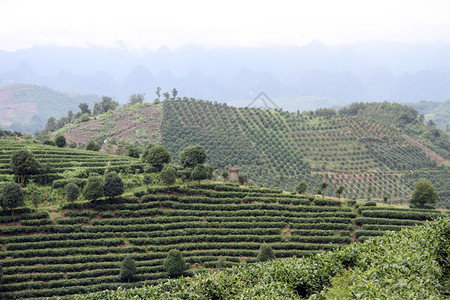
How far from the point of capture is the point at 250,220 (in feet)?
129

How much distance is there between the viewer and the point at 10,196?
33625mm

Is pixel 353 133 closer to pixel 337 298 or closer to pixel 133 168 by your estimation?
pixel 133 168

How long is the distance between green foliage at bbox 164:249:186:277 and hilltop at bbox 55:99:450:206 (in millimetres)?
34962

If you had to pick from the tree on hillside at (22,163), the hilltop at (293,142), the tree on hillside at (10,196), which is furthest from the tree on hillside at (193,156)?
the hilltop at (293,142)

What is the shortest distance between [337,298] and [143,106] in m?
82.0

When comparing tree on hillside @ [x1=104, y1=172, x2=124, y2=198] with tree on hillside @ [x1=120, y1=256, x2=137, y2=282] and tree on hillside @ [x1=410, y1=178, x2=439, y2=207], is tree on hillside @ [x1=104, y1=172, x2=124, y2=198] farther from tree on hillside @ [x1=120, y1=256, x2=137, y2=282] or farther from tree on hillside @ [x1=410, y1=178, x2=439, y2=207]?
tree on hillside @ [x1=410, y1=178, x2=439, y2=207]

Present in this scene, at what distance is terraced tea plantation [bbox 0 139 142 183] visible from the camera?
41438mm

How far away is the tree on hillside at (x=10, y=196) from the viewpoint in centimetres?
3362

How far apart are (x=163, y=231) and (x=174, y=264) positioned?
595cm

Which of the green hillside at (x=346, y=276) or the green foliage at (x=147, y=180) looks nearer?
the green hillside at (x=346, y=276)

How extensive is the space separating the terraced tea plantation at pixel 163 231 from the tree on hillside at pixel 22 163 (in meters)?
5.63

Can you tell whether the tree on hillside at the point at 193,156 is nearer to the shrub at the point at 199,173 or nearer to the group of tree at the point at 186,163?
the group of tree at the point at 186,163

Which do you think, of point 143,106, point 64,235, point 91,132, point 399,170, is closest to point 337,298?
point 64,235

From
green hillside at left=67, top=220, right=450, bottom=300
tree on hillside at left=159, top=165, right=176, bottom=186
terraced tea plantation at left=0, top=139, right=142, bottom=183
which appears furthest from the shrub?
green hillside at left=67, top=220, right=450, bottom=300
